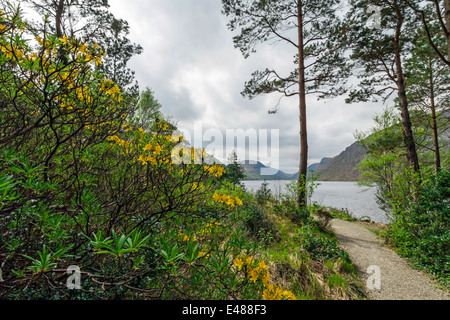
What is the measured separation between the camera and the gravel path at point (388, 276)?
8.55 feet

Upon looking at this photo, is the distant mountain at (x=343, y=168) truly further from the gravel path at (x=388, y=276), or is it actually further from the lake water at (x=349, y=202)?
the gravel path at (x=388, y=276)

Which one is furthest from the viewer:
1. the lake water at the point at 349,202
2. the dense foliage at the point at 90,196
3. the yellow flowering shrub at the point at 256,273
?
the lake water at the point at 349,202

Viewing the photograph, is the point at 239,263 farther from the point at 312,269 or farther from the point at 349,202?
the point at 349,202

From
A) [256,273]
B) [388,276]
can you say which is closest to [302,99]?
[388,276]

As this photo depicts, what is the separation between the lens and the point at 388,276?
304cm

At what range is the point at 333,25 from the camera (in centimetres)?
608

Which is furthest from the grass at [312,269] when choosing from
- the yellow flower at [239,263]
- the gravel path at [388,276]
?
the yellow flower at [239,263]

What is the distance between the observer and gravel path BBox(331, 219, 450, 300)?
2.61 meters

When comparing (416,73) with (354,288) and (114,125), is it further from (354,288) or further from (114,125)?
(114,125)

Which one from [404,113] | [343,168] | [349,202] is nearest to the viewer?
[404,113]

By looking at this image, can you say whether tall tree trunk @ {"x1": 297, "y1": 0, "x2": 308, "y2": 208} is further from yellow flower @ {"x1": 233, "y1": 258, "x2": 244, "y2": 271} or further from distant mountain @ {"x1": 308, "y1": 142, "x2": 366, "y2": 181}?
distant mountain @ {"x1": 308, "y1": 142, "x2": 366, "y2": 181}

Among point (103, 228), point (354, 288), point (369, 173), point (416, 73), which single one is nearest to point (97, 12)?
point (103, 228)

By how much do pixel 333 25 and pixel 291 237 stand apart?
24.3 ft

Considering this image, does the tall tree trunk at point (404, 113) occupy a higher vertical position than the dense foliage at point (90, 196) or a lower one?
higher
